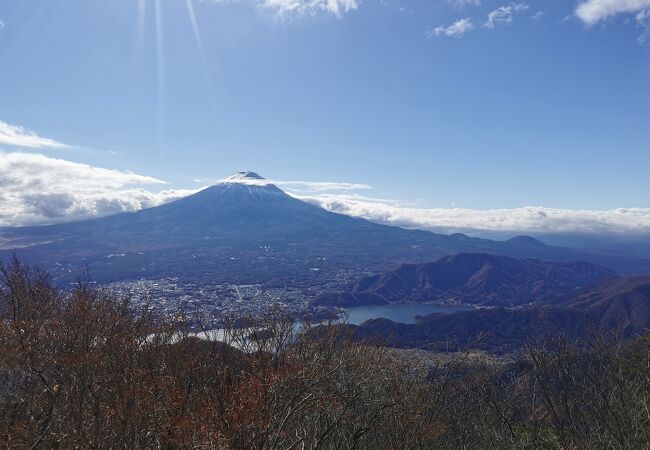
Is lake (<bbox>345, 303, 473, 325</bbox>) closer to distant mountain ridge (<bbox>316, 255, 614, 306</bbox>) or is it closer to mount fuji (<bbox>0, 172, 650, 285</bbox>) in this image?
distant mountain ridge (<bbox>316, 255, 614, 306</bbox>)

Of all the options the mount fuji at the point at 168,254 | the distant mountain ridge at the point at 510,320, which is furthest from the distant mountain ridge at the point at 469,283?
the distant mountain ridge at the point at 510,320

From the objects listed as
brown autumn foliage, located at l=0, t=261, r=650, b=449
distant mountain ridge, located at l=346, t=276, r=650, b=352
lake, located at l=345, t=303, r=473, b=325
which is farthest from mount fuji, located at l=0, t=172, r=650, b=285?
brown autumn foliage, located at l=0, t=261, r=650, b=449

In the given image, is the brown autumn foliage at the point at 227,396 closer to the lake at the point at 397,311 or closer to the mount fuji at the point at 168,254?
the lake at the point at 397,311

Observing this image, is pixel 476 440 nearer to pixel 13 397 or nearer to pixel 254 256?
pixel 13 397

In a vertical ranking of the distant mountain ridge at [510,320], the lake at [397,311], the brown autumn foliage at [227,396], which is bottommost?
the lake at [397,311]

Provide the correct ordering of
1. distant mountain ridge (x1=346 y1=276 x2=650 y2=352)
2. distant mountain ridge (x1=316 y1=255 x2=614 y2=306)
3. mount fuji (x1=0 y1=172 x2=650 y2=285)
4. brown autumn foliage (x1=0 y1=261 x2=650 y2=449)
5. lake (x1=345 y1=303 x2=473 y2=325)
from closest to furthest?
brown autumn foliage (x1=0 y1=261 x2=650 y2=449)
distant mountain ridge (x1=346 y1=276 x2=650 y2=352)
lake (x1=345 y1=303 x2=473 y2=325)
mount fuji (x1=0 y1=172 x2=650 y2=285)
distant mountain ridge (x1=316 y1=255 x2=614 y2=306)

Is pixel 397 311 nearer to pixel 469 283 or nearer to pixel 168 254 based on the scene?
pixel 469 283

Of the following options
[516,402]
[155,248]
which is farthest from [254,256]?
[516,402]
